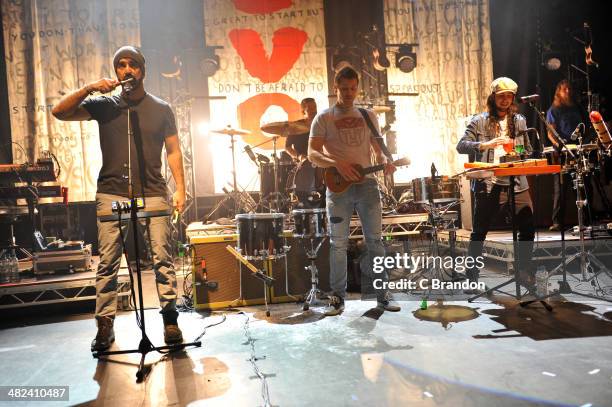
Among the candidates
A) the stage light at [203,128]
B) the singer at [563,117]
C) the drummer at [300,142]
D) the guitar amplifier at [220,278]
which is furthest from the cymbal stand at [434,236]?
the stage light at [203,128]

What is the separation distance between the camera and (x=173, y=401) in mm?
2494

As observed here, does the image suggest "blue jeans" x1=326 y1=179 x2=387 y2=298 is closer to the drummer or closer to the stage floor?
the stage floor

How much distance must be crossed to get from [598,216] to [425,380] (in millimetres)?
6383

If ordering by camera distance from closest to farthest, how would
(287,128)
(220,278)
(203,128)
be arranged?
(220,278)
(287,128)
(203,128)

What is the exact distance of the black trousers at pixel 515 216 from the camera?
172 inches

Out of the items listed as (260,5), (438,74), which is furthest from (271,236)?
(438,74)

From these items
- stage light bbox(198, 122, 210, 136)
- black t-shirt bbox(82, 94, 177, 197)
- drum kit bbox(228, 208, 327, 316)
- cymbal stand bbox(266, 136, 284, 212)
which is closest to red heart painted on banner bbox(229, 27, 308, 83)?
stage light bbox(198, 122, 210, 136)

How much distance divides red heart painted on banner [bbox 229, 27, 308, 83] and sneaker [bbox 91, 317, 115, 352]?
19.9 ft

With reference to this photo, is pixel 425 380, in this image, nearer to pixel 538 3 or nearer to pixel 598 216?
pixel 598 216

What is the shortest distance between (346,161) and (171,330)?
2.03m

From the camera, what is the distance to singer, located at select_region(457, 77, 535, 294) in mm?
4359

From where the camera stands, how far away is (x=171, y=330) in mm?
3482

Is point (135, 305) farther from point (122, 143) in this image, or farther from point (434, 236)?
point (434, 236)

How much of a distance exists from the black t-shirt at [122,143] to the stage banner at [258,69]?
4.91 meters
